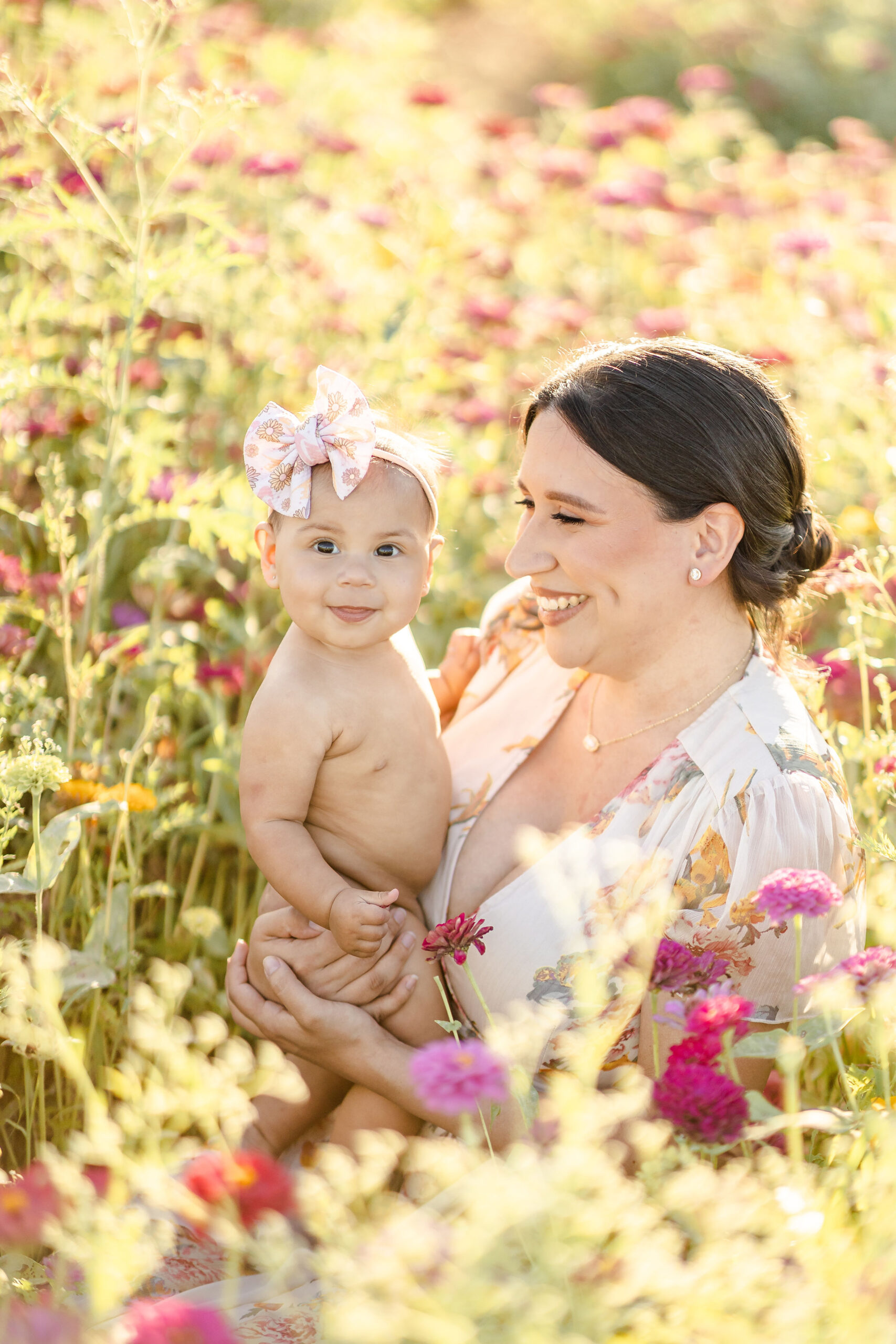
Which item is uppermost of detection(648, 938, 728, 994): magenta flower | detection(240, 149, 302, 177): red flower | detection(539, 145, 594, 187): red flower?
detection(539, 145, 594, 187): red flower

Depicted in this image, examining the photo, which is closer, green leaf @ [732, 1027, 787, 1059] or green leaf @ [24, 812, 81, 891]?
green leaf @ [732, 1027, 787, 1059]

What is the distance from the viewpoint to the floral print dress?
192 cm

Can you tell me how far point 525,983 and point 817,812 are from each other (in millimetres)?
584

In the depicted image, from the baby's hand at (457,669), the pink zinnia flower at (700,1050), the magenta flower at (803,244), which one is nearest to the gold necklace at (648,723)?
the baby's hand at (457,669)

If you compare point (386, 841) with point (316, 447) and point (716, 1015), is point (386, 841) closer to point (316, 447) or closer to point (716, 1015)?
point (316, 447)

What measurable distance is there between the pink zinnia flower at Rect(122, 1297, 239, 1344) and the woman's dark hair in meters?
1.48

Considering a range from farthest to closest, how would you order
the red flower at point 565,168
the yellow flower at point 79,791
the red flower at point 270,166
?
the red flower at point 565,168 → the red flower at point 270,166 → the yellow flower at point 79,791

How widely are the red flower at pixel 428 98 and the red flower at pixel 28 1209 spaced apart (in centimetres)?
454

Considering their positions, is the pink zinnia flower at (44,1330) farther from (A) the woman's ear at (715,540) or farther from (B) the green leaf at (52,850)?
(A) the woman's ear at (715,540)

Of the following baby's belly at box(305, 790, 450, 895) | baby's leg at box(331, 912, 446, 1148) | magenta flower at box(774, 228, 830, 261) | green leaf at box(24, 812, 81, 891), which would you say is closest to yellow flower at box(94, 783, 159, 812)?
green leaf at box(24, 812, 81, 891)

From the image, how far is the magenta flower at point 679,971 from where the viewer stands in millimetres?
1492

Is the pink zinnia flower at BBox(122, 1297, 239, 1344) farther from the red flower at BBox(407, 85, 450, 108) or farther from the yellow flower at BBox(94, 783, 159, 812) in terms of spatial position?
the red flower at BBox(407, 85, 450, 108)

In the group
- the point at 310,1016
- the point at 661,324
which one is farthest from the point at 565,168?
the point at 310,1016

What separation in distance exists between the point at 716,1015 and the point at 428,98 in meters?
4.40
